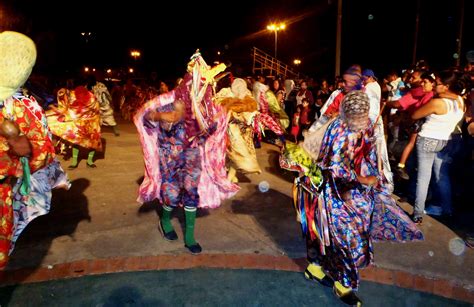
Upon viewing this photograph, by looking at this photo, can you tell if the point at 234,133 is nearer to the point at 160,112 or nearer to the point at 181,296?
the point at 160,112

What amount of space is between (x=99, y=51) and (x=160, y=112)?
46694 mm

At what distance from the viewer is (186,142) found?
4012 millimetres

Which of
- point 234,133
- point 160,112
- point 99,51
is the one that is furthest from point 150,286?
point 99,51

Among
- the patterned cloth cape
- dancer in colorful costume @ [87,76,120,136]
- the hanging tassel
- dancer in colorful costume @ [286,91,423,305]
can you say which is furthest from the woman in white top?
dancer in colorful costume @ [87,76,120,136]

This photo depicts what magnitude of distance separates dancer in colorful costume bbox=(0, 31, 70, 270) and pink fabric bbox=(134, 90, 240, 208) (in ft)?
3.61

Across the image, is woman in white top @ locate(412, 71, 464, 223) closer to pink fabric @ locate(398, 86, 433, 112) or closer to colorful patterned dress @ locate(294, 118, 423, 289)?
pink fabric @ locate(398, 86, 433, 112)

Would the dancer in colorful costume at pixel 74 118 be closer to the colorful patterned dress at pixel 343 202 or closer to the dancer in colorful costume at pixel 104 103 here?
the dancer in colorful costume at pixel 104 103

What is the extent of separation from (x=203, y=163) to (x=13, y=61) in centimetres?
222

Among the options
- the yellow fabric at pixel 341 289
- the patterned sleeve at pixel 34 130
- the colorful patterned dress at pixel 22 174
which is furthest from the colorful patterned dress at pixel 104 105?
the yellow fabric at pixel 341 289

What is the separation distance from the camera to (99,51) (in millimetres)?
46656

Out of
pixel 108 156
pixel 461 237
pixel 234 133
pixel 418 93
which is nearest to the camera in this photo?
pixel 461 237

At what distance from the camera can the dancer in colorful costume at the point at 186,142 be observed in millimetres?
3906

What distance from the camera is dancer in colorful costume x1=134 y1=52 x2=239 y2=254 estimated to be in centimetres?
391

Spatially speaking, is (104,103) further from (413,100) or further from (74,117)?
(413,100)
